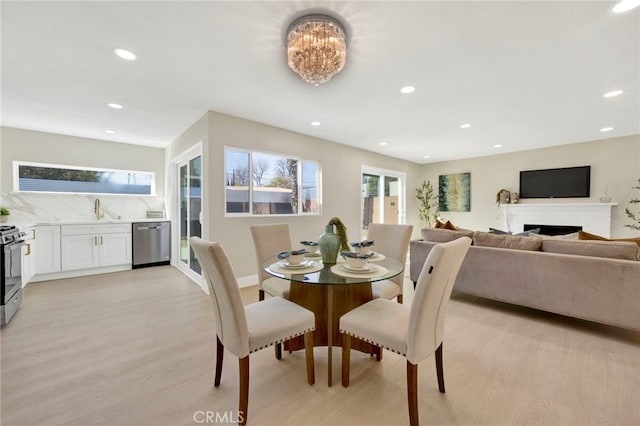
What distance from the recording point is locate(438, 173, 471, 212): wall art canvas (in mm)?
6836

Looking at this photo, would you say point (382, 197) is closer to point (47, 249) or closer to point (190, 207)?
point (190, 207)

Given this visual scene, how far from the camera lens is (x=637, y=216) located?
4.76m

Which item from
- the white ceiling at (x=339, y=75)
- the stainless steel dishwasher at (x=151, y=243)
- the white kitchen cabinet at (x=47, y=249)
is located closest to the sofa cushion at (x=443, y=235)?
the white ceiling at (x=339, y=75)

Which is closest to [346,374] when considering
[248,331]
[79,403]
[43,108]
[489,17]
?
[248,331]

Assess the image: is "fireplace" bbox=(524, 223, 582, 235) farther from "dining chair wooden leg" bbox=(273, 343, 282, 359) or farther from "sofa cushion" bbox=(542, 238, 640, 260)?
"dining chair wooden leg" bbox=(273, 343, 282, 359)

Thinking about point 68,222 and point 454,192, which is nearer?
point 68,222

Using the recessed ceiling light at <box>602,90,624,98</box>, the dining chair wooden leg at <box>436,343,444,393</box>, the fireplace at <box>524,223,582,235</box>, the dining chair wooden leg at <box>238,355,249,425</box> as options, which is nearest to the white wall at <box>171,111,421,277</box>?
the dining chair wooden leg at <box>238,355,249,425</box>

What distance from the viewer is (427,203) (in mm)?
7406

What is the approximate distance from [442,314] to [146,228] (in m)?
5.11

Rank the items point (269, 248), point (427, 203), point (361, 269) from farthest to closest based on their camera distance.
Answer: point (427, 203) → point (269, 248) → point (361, 269)

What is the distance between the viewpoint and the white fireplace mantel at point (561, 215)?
16.3ft

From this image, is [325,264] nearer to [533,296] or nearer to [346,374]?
[346,374]
